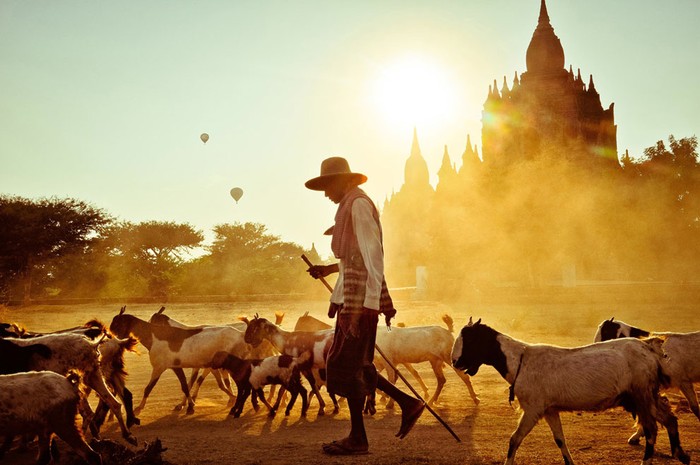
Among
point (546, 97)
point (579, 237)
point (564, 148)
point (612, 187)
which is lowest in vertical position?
point (579, 237)

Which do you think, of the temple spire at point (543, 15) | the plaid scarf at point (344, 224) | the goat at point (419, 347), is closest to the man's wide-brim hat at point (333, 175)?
the plaid scarf at point (344, 224)

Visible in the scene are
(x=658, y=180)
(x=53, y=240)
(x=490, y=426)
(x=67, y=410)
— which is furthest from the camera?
(x=53, y=240)

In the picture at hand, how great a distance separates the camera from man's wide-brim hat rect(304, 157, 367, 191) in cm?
597

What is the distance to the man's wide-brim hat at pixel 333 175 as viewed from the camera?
597 centimetres

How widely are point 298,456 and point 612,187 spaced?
3783 centimetres

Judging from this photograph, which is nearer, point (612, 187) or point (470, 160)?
point (612, 187)

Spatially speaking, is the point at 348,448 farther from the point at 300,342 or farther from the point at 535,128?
the point at 535,128

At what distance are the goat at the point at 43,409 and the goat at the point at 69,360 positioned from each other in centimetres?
156

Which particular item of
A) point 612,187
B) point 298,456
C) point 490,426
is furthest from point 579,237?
point 298,456

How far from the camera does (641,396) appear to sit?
585cm

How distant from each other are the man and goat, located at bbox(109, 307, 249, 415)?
18.2 feet

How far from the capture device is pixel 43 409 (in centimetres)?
559

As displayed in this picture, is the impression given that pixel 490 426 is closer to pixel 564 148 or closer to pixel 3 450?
pixel 3 450

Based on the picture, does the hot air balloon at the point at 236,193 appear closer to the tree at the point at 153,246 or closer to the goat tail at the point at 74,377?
the tree at the point at 153,246
